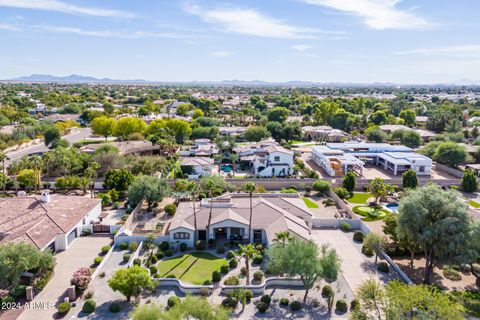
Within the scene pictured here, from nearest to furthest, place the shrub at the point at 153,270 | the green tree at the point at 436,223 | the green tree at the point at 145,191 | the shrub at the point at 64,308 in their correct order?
the shrub at the point at 64,308
the green tree at the point at 436,223
the shrub at the point at 153,270
the green tree at the point at 145,191

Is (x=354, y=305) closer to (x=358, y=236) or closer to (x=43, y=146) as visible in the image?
(x=358, y=236)

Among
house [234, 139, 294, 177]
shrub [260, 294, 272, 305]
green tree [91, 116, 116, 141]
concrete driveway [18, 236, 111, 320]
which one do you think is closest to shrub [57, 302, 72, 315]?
concrete driveway [18, 236, 111, 320]

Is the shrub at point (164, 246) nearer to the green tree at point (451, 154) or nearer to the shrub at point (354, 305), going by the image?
the shrub at point (354, 305)

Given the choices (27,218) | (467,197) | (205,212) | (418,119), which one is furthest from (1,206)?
(418,119)

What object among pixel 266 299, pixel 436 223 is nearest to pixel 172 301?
pixel 266 299

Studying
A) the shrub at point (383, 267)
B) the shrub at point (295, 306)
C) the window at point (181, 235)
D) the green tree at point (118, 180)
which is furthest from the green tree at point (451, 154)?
the green tree at point (118, 180)

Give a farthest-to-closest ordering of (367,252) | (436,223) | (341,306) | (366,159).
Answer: (366,159), (367,252), (436,223), (341,306)
